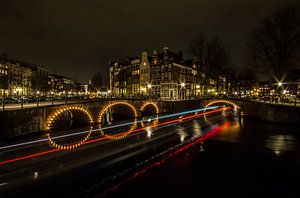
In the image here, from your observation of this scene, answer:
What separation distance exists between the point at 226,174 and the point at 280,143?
9.93 m

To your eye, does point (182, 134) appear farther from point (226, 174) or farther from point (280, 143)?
point (226, 174)

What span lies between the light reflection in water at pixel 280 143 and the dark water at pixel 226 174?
70 millimetres

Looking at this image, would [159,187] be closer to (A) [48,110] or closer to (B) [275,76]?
(A) [48,110]

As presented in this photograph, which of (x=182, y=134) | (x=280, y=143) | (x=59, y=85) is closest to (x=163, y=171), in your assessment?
(x=182, y=134)

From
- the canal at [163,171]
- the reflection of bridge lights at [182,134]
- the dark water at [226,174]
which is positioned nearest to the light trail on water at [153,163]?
the canal at [163,171]

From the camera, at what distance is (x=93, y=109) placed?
28719 millimetres

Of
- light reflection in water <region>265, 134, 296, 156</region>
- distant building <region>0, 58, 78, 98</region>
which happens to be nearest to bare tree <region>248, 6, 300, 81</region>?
light reflection in water <region>265, 134, 296, 156</region>

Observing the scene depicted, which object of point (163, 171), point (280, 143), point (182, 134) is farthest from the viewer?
point (182, 134)

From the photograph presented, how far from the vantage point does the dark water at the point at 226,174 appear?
367 inches

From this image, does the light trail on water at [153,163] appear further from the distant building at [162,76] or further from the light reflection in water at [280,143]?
the distant building at [162,76]

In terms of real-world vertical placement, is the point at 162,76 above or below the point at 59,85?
below

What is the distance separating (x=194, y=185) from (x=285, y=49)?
27881 millimetres

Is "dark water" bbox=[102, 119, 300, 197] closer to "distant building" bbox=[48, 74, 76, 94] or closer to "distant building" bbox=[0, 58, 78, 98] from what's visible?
"distant building" bbox=[0, 58, 78, 98]

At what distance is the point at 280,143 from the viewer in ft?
57.6
